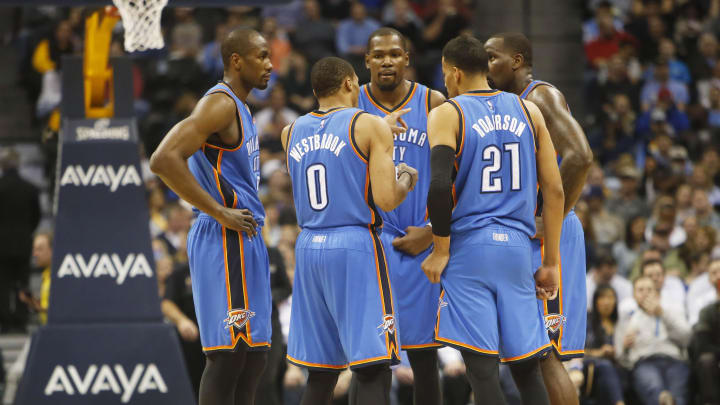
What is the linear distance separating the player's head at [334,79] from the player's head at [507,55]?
3.15 feet

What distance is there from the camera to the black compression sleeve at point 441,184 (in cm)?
550

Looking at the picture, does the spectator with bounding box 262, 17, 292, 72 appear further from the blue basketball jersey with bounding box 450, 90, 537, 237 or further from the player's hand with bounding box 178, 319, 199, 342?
the blue basketball jersey with bounding box 450, 90, 537, 237

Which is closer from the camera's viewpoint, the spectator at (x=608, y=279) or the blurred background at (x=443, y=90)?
the blurred background at (x=443, y=90)

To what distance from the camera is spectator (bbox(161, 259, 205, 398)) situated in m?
9.87

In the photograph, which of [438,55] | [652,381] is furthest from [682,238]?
[438,55]

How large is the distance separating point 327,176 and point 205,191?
0.76 meters

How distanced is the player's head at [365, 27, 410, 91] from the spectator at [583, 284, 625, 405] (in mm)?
4307

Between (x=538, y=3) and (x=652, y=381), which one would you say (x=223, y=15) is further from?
(x=652, y=381)

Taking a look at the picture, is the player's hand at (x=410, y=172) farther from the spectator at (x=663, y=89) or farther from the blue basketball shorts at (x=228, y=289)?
the spectator at (x=663, y=89)

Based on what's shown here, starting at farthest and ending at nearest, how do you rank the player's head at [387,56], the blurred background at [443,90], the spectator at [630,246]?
1. the spectator at [630,246]
2. the blurred background at [443,90]
3. the player's head at [387,56]

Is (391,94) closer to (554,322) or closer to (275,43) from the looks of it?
(554,322)

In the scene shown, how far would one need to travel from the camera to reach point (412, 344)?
6156 mm

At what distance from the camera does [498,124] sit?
5629 millimetres

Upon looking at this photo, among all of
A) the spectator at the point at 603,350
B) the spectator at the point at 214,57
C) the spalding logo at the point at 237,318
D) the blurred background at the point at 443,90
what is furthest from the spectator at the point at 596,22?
the spalding logo at the point at 237,318
